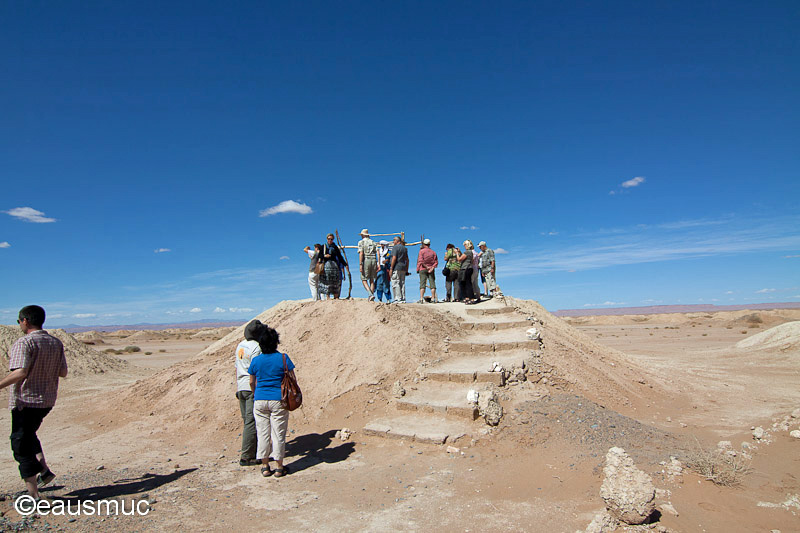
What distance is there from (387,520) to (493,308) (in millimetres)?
7567

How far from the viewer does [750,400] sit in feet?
28.9

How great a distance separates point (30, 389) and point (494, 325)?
318 inches

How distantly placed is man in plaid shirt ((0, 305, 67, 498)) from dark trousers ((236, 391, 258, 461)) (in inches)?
73.2

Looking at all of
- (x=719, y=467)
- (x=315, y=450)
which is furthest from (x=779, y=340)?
(x=315, y=450)

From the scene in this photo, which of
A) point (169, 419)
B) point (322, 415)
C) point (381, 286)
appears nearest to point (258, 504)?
point (322, 415)

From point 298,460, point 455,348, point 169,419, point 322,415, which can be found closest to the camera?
point 298,460

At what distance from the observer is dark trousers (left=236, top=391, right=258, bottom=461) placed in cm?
525

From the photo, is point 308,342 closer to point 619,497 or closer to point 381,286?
point 381,286

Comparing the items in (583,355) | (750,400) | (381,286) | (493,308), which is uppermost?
(381,286)

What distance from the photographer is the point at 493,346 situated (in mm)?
8523

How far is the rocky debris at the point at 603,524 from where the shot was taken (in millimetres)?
3490

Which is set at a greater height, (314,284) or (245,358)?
(314,284)

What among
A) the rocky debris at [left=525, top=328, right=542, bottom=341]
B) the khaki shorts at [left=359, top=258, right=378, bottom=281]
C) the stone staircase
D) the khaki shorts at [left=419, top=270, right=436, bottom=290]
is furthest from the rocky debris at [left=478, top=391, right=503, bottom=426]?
the khaki shorts at [left=419, top=270, right=436, bottom=290]

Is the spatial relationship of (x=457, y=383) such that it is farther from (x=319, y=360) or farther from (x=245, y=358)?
(x=245, y=358)
